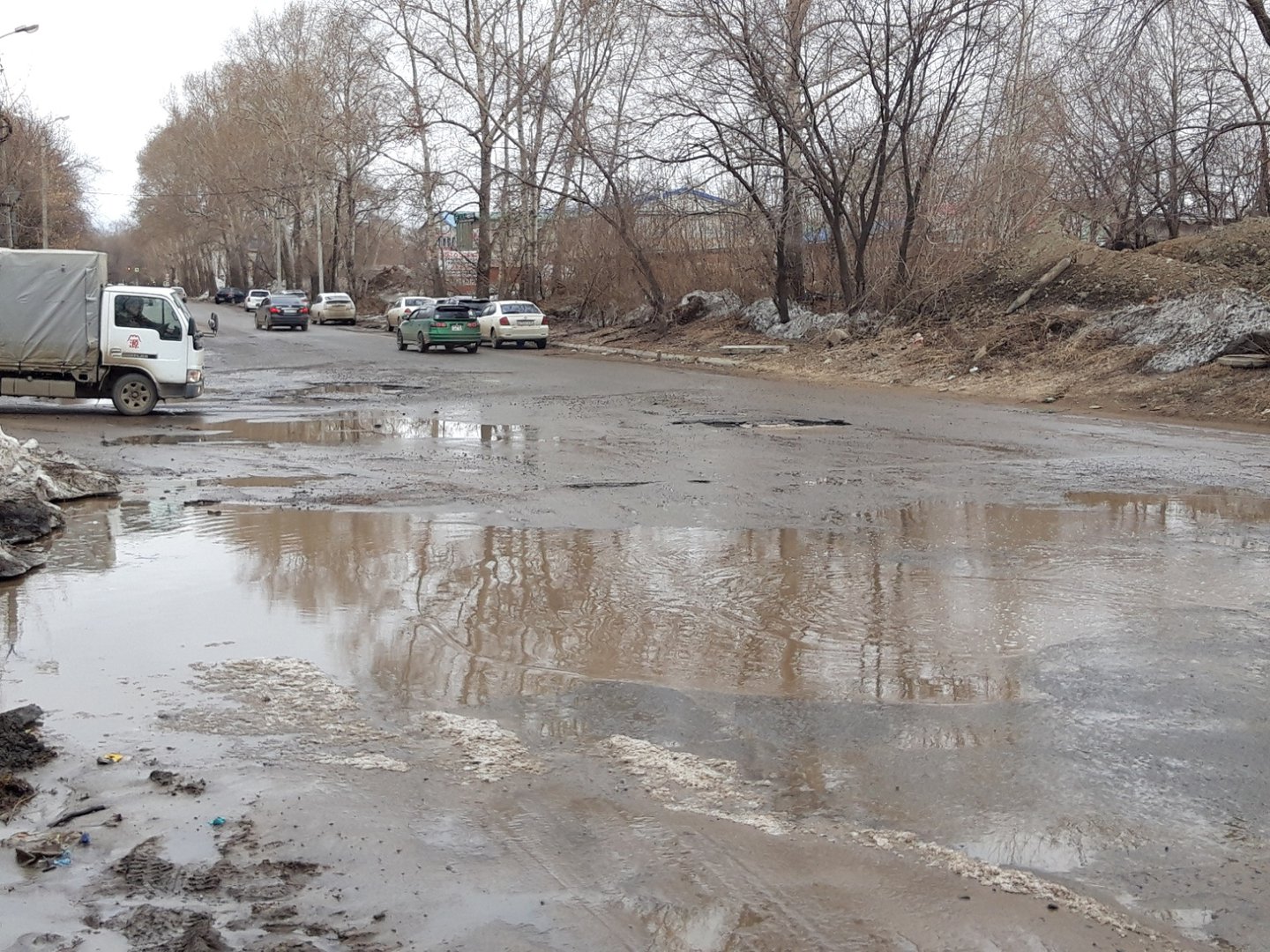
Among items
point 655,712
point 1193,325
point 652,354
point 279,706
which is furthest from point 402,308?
point 655,712

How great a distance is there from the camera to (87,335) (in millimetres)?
18281

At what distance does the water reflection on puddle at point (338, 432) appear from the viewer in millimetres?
15984

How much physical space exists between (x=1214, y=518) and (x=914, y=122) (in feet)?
69.8

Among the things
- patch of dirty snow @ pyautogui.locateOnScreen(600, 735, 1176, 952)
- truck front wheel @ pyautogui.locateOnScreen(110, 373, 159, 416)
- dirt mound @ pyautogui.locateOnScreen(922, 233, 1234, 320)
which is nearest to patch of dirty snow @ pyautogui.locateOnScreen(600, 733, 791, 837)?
patch of dirty snow @ pyautogui.locateOnScreen(600, 735, 1176, 952)

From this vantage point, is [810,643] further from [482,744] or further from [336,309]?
[336,309]

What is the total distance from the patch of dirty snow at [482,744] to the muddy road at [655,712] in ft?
0.08

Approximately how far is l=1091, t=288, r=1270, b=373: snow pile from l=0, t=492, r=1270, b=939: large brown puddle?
39.2ft

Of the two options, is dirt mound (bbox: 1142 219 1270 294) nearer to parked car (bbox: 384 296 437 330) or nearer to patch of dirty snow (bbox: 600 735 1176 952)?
patch of dirty snow (bbox: 600 735 1176 952)

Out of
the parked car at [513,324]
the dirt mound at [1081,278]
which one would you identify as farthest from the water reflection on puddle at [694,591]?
the parked car at [513,324]

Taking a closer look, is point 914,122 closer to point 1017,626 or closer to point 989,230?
point 989,230

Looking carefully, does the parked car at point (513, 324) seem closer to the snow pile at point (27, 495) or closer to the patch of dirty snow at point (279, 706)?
the snow pile at point (27, 495)

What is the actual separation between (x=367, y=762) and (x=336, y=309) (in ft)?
189

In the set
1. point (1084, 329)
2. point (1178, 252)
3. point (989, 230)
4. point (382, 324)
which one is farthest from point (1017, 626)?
point (382, 324)

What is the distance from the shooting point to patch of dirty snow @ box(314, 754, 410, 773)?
16.0 ft
